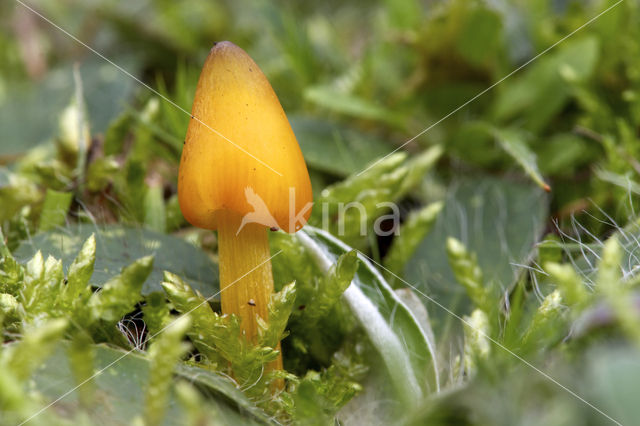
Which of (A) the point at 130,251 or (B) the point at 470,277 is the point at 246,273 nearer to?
(A) the point at 130,251

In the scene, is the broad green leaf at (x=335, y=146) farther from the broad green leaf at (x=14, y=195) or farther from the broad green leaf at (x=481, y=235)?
the broad green leaf at (x=14, y=195)

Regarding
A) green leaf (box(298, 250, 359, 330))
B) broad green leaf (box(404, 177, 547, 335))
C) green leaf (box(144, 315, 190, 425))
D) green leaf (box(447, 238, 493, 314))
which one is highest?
green leaf (box(144, 315, 190, 425))

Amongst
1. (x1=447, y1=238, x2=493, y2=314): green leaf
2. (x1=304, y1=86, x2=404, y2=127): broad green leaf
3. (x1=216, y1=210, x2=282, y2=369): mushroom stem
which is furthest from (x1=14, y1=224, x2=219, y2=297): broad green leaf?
(x1=304, y1=86, x2=404, y2=127): broad green leaf

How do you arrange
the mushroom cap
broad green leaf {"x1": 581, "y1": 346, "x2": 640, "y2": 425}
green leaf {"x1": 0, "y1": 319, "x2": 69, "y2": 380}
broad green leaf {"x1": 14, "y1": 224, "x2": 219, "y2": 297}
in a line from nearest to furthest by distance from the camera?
broad green leaf {"x1": 581, "y1": 346, "x2": 640, "y2": 425} < green leaf {"x1": 0, "y1": 319, "x2": 69, "y2": 380} < the mushroom cap < broad green leaf {"x1": 14, "y1": 224, "x2": 219, "y2": 297}

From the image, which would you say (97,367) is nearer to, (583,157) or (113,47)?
(583,157)

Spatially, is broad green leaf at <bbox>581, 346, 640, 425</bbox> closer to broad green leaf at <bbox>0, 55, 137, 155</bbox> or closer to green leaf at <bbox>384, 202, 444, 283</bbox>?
green leaf at <bbox>384, 202, 444, 283</bbox>

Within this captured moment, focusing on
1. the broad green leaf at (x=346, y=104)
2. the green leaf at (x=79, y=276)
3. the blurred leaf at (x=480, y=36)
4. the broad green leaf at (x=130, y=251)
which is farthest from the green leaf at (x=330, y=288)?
the blurred leaf at (x=480, y=36)

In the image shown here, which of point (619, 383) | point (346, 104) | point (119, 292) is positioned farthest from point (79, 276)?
point (346, 104)
